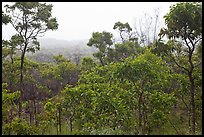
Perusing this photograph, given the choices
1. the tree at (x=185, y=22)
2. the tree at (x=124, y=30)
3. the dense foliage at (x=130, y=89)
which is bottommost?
the dense foliage at (x=130, y=89)

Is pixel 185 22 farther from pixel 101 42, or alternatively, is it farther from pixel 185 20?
pixel 101 42

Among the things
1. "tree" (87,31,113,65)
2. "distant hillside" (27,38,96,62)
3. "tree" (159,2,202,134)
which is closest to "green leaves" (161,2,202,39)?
"tree" (159,2,202,134)

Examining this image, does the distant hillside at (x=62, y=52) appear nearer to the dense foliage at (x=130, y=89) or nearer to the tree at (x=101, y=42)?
the tree at (x=101, y=42)

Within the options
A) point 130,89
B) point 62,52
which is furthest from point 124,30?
point 62,52

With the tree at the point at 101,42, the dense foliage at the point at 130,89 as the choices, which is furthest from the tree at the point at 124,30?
the dense foliage at the point at 130,89

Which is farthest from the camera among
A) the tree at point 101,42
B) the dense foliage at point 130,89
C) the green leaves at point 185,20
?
the tree at point 101,42

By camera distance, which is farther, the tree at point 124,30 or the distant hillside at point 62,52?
the distant hillside at point 62,52

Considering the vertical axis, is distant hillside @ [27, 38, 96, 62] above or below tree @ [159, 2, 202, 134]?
above

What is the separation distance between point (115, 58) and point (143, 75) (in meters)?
8.12

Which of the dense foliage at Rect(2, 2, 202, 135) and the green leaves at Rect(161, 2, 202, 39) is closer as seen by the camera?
the green leaves at Rect(161, 2, 202, 39)

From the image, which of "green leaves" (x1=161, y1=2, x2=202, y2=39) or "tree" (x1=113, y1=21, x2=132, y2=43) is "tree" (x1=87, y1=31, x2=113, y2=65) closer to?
"tree" (x1=113, y1=21, x2=132, y2=43)

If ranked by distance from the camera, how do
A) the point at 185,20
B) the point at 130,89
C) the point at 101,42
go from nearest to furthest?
the point at 185,20, the point at 130,89, the point at 101,42

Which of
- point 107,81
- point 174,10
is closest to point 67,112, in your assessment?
point 107,81

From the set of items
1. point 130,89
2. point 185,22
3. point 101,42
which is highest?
point 101,42
